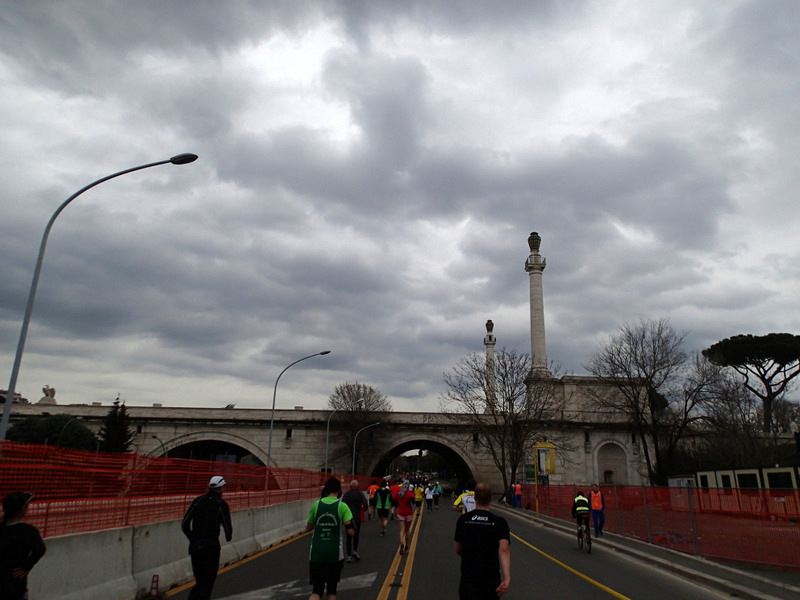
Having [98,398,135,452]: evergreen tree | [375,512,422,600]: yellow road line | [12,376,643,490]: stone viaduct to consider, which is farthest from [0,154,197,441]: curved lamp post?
[12,376,643,490]: stone viaduct

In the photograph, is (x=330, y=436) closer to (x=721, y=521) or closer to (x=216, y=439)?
(x=216, y=439)

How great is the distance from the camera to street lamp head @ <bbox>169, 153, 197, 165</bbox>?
1303 cm

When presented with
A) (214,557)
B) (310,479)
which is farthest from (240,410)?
(214,557)

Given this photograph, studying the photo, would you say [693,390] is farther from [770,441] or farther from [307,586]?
[307,586]

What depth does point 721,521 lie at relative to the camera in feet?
44.0

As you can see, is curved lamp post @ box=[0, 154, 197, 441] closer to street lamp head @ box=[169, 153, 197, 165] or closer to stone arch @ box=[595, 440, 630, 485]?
street lamp head @ box=[169, 153, 197, 165]

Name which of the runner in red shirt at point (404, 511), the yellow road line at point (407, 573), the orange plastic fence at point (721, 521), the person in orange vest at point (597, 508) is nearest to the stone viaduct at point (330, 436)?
the person in orange vest at point (597, 508)

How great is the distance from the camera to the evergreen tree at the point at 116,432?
5297 centimetres

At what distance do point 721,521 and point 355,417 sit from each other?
1967 inches

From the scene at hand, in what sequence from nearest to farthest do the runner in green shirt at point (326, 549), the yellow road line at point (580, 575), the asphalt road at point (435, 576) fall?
the runner in green shirt at point (326, 549), the asphalt road at point (435, 576), the yellow road line at point (580, 575)

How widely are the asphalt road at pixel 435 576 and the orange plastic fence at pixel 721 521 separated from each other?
1749 mm

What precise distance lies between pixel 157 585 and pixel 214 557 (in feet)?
8.66

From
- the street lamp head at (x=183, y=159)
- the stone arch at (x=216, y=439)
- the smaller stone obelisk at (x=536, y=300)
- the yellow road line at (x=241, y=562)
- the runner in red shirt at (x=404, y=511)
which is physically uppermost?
the smaller stone obelisk at (x=536, y=300)

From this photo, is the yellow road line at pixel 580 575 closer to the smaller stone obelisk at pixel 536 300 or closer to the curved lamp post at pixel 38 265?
the curved lamp post at pixel 38 265
